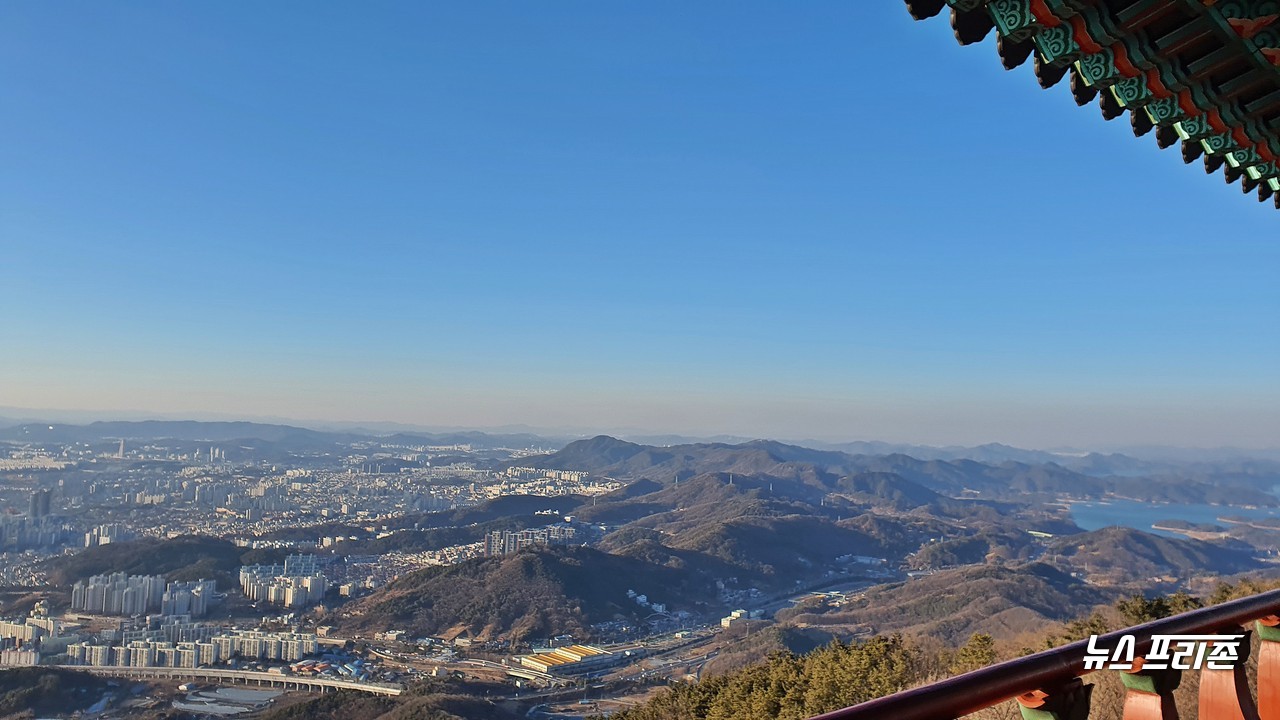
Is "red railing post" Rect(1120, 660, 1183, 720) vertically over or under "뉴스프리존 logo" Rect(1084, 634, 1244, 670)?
under

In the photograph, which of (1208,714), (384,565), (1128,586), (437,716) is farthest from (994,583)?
(1208,714)

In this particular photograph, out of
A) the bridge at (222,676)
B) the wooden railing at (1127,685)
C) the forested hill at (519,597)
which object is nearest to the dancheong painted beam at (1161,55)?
the wooden railing at (1127,685)

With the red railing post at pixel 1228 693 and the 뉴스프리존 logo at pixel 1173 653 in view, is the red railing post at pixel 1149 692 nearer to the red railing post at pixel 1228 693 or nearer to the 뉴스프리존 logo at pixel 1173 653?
the 뉴스프리존 logo at pixel 1173 653

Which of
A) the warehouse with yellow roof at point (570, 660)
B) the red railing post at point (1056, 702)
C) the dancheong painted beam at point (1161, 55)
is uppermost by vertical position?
the dancheong painted beam at point (1161, 55)

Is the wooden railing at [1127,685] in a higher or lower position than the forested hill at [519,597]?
higher

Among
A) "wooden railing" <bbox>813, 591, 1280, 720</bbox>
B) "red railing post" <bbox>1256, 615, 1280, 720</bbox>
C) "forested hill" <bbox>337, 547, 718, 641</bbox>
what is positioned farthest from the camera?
"forested hill" <bbox>337, 547, 718, 641</bbox>

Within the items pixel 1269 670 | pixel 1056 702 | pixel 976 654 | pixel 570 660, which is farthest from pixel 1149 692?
pixel 570 660

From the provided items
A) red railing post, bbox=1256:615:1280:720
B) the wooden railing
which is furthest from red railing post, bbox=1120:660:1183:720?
red railing post, bbox=1256:615:1280:720

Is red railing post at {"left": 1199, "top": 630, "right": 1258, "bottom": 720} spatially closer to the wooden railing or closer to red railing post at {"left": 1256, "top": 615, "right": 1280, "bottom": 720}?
the wooden railing
